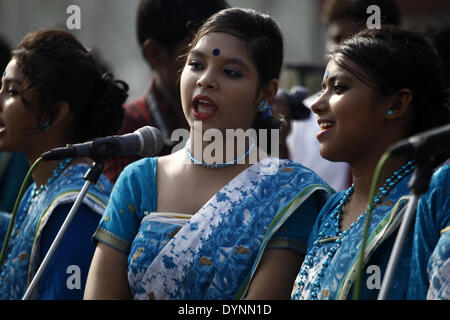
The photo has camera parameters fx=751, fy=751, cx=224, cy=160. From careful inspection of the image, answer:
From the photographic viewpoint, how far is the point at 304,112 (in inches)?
170

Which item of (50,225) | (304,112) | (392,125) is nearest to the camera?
(392,125)

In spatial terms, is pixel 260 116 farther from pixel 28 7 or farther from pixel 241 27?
pixel 28 7

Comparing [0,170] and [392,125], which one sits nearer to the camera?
[392,125]

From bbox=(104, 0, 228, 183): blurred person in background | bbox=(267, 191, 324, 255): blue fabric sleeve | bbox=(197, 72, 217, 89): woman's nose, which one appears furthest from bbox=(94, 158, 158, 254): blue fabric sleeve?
bbox=(104, 0, 228, 183): blurred person in background

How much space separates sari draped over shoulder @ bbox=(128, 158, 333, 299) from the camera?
286 cm

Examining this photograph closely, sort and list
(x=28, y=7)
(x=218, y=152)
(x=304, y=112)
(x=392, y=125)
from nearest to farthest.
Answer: (x=392, y=125), (x=218, y=152), (x=304, y=112), (x=28, y=7)

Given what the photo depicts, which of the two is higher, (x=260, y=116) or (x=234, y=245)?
(x=260, y=116)

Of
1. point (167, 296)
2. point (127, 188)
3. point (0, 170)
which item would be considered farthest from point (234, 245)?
point (0, 170)

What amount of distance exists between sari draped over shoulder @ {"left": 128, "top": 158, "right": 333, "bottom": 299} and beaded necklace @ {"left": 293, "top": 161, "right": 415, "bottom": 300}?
122 mm

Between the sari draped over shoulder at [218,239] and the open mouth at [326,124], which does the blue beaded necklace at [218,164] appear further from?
the open mouth at [326,124]

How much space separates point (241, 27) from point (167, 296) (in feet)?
3.72

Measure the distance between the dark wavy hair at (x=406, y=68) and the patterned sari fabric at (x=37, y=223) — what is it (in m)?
1.37

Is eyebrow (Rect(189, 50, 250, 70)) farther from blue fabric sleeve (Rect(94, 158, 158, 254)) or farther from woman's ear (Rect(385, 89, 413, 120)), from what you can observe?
woman's ear (Rect(385, 89, 413, 120))

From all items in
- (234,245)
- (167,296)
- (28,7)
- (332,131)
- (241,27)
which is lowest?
(167,296)
